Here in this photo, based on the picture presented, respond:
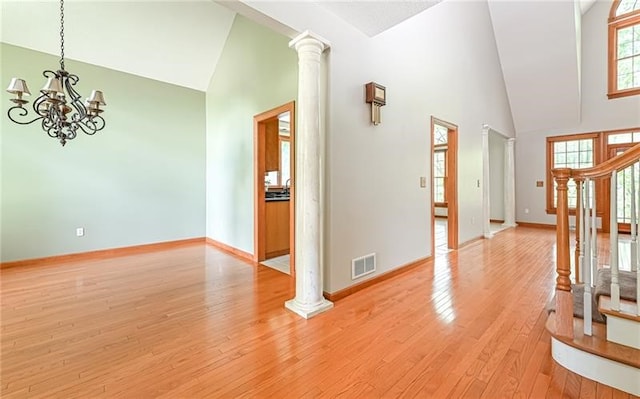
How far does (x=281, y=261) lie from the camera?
13.2ft

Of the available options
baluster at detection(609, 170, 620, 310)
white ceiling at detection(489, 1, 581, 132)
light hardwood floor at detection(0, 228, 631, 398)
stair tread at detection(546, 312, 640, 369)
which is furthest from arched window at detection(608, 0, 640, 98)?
stair tread at detection(546, 312, 640, 369)

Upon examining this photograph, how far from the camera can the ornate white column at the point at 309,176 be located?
7.84 ft

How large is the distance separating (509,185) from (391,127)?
5867 mm

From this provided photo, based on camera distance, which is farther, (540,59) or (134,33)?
(540,59)

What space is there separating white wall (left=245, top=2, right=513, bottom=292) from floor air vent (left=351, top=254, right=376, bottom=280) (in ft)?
0.19

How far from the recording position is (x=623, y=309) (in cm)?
159

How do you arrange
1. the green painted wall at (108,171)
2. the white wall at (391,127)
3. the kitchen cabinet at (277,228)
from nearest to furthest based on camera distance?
the white wall at (391,127), the green painted wall at (108,171), the kitchen cabinet at (277,228)

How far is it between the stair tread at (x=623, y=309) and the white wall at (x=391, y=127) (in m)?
1.80

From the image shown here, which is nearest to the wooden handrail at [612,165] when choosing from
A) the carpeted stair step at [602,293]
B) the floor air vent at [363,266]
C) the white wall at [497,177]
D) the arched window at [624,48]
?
the carpeted stair step at [602,293]

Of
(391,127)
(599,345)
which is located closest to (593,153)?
(391,127)

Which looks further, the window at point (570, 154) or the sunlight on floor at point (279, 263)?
the window at point (570, 154)

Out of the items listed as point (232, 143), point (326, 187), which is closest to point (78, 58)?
point (232, 143)

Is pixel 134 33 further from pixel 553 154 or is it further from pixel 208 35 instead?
pixel 553 154

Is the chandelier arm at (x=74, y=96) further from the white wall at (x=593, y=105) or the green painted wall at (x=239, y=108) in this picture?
the white wall at (x=593, y=105)
